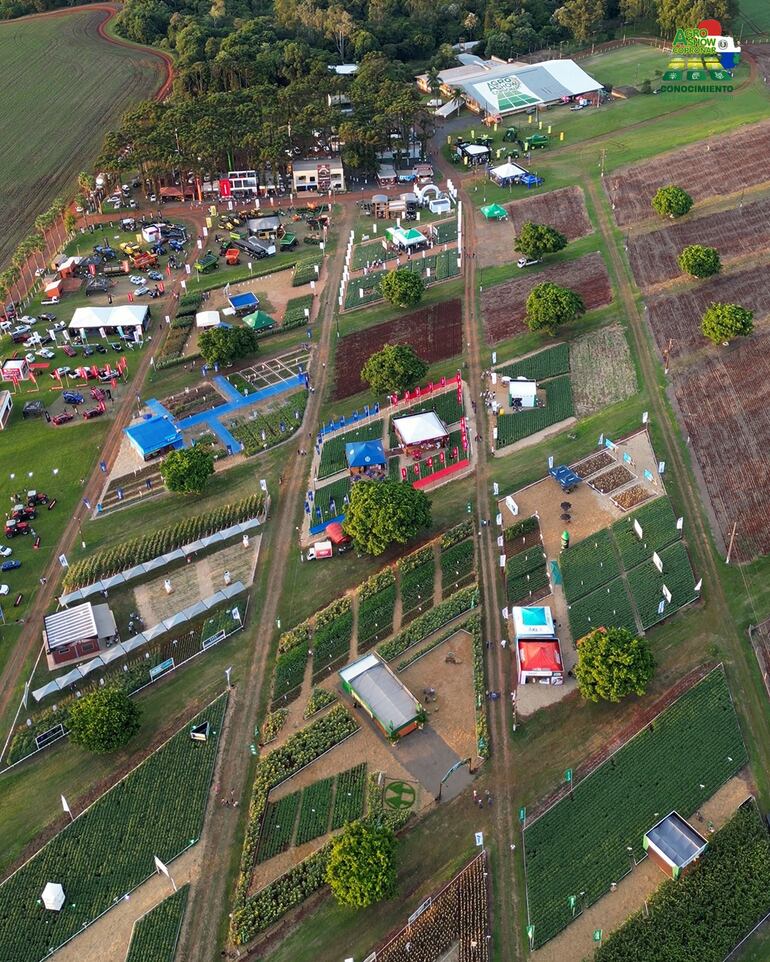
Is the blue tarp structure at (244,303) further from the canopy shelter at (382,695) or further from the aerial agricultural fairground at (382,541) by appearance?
the canopy shelter at (382,695)

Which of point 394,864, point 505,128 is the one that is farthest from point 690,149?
point 394,864

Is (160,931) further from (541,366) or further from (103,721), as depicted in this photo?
(541,366)

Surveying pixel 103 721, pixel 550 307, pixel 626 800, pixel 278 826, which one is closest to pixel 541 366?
pixel 550 307

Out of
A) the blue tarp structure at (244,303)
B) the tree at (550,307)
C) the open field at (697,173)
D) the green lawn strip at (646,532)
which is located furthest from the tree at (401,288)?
the green lawn strip at (646,532)

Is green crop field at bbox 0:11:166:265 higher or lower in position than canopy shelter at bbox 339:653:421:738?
higher

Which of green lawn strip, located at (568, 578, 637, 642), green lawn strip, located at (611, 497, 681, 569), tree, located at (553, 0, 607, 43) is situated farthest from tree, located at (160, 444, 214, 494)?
tree, located at (553, 0, 607, 43)

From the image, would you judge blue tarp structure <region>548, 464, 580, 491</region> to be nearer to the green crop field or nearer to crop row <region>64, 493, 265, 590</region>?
crop row <region>64, 493, 265, 590</region>
